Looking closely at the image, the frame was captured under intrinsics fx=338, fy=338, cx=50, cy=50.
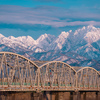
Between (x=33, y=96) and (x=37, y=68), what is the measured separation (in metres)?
12.9

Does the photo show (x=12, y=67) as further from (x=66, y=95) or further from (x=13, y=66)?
(x=66, y=95)

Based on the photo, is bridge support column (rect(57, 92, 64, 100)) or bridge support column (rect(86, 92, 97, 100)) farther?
bridge support column (rect(86, 92, 97, 100))

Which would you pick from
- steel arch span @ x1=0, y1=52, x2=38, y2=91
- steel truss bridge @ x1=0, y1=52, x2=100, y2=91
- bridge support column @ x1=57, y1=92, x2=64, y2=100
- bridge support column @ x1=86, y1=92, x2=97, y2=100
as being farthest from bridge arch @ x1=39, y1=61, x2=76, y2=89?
bridge support column @ x1=86, y1=92, x2=97, y2=100

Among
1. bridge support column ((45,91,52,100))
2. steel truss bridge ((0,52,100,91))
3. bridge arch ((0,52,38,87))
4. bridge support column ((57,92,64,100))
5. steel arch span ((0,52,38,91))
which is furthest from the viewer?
bridge support column ((57,92,64,100))

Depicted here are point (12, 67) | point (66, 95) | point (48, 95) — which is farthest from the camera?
point (66, 95)

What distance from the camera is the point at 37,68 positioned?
489ft

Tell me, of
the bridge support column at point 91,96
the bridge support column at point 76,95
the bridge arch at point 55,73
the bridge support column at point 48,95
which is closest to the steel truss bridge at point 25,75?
the bridge arch at point 55,73

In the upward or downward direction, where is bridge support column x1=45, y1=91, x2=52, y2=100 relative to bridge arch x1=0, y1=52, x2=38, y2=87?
downward

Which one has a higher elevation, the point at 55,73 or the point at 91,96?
the point at 55,73

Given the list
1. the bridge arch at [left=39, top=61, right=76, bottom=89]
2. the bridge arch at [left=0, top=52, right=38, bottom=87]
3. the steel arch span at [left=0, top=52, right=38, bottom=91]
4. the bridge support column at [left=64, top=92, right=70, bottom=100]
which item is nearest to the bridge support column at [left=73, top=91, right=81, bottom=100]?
the bridge support column at [left=64, top=92, right=70, bottom=100]

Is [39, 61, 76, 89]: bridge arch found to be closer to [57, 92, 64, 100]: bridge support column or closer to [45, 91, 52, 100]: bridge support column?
[57, 92, 64, 100]: bridge support column

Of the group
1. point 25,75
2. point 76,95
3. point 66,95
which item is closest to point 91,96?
point 76,95

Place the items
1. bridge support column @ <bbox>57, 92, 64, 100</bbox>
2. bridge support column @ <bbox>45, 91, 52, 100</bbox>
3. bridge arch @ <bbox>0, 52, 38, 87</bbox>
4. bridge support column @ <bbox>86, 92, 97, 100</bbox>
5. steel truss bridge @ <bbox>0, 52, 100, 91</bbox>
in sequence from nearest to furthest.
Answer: bridge arch @ <bbox>0, 52, 38, 87</bbox> < steel truss bridge @ <bbox>0, 52, 100, 91</bbox> < bridge support column @ <bbox>45, 91, 52, 100</bbox> < bridge support column @ <bbox>57, 92, 64, 100</bbox> < bridge support column @ <bbox>86, 92, 97, 100</bbox>

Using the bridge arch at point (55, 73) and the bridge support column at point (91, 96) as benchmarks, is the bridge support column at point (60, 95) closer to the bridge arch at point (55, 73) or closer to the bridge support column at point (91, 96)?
the bridge arch at point (55, 73)
